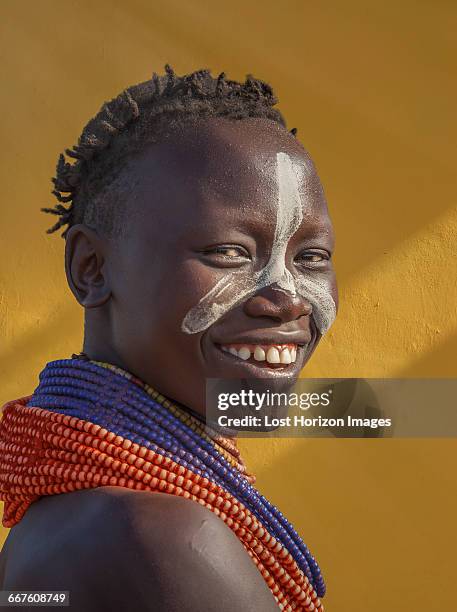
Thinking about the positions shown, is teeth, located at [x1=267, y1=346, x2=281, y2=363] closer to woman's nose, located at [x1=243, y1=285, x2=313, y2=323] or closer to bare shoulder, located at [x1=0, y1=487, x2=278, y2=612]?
woman's nose, located at [x1=243, y1=285, x2=313, y2=323]

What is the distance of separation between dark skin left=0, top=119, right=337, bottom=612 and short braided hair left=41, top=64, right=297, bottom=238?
0.13ft

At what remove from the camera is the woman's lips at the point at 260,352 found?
5.93 feet

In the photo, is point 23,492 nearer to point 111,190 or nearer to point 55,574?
point 55,574

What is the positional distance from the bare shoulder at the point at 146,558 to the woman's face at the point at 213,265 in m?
0.31

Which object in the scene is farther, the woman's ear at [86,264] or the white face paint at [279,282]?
the woman's ear at [86,264]

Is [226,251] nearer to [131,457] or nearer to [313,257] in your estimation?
[313,257]

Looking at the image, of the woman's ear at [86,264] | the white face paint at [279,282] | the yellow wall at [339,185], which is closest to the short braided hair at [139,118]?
the woman's ear at [86,264]

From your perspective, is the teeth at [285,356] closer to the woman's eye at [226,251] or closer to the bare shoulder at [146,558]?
the woman's eye at [226,251]

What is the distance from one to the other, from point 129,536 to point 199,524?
120 mm

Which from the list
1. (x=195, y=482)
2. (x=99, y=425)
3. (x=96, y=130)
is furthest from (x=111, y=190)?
(x=195, y=482)

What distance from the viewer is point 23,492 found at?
5.98 feet

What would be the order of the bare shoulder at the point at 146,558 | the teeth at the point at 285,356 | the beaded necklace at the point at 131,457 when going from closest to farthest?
1. the bare shoulder at the point at 146,558
2. the beaded necklace at the point at 131,457
3. the teeth at the point at 285,356

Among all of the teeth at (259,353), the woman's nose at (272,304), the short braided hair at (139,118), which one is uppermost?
the short braided hair at (139,118)

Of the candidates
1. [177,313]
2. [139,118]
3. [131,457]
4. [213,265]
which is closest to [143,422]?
[131,457]
